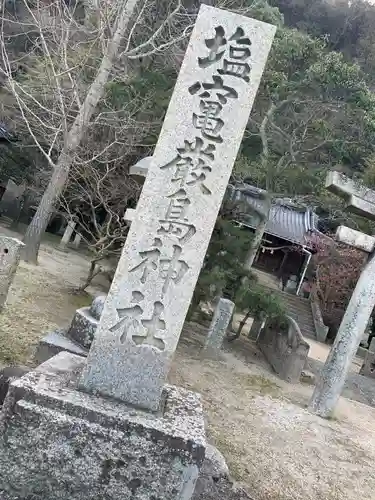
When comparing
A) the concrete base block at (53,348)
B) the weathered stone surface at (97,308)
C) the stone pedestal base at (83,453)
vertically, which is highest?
the weathered stone surface at (97,308)

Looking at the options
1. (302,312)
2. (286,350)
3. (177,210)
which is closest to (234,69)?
(177,210)

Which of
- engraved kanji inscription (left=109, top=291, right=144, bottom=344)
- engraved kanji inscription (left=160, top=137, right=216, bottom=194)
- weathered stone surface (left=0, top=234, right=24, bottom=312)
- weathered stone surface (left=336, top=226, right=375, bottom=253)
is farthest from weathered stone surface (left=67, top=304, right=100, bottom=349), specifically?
weathered stone surface (left=336, top=226, right=375, bottom=253)

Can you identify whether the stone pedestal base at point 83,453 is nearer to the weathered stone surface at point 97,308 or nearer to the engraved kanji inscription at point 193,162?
the engraved kanji inscription at point 193,162

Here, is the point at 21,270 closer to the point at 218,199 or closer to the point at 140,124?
the point at 140,124

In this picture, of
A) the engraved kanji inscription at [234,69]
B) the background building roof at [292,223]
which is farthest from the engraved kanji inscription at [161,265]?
the background building roof at [292,223]

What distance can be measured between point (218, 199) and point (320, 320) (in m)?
18.9

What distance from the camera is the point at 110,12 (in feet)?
44.1

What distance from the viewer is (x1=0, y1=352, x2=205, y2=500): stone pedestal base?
103 inches

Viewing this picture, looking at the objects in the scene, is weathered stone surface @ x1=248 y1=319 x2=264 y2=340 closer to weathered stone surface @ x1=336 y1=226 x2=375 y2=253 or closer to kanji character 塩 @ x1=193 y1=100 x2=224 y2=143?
weathered stone surface @ x1=336 y1=226 x2=375 y2=253

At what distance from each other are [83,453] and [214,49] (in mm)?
2201

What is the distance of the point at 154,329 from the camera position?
2963 mm

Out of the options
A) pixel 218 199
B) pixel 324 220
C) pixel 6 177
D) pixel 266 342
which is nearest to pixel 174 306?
pixel 218 199

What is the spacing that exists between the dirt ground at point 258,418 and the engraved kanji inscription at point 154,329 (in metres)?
2.54

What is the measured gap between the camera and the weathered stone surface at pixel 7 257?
6.98m
